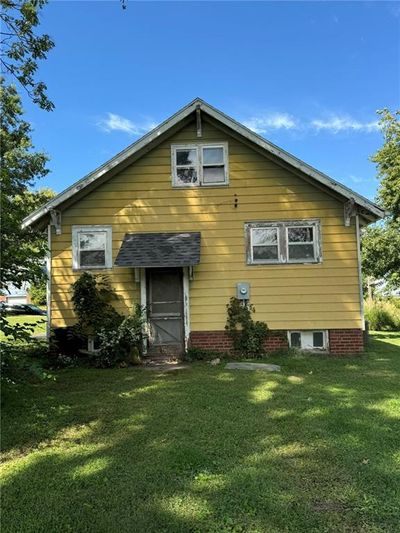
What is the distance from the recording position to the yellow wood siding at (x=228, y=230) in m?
10.5

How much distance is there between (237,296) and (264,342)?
4.11 feet

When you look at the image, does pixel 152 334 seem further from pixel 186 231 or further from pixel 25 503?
pixel 25 503

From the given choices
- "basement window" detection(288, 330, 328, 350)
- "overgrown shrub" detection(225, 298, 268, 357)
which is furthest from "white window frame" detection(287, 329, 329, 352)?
"overgrown shrub" detection(225, 298, 268, 357)

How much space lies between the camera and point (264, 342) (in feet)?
34.4

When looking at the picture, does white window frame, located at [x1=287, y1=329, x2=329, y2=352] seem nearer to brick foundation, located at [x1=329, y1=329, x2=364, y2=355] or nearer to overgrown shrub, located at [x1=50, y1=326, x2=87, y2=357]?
brick foundation, located at [x1=329, y1=329, x2=364, y2=355]

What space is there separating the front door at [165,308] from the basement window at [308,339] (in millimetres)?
2688

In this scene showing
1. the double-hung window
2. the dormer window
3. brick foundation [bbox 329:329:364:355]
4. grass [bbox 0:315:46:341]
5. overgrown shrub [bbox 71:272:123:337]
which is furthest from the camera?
the dormer window

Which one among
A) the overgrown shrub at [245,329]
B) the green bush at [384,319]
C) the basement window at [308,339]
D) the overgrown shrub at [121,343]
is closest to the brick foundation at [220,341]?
the overgrown shrub at [245,329]

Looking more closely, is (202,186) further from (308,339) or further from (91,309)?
(308,339)

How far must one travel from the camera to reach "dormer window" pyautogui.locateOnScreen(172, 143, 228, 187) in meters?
10.9

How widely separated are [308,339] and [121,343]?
4.41 metres

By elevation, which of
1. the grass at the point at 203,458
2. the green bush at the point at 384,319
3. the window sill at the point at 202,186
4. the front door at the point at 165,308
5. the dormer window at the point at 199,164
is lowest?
the grass at the point at 203,458

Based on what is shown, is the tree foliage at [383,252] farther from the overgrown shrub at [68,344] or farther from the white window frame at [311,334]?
the overgrown shrub at [68,344]

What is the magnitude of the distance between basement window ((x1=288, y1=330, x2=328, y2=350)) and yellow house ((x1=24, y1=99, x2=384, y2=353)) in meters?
0.02
